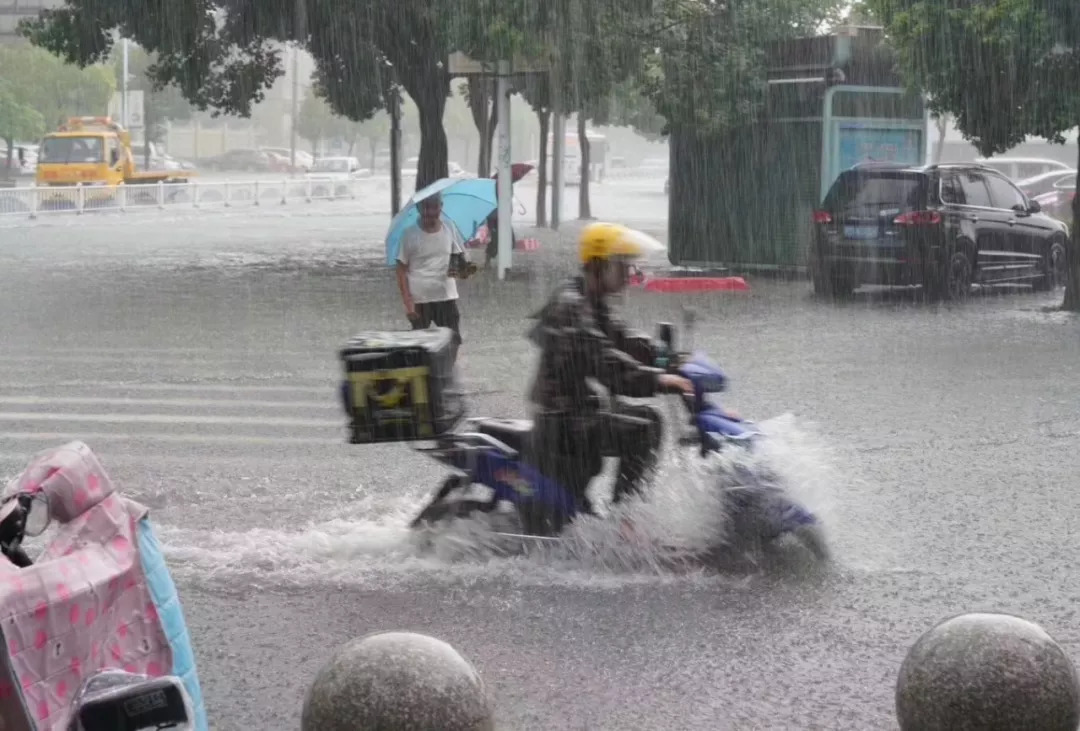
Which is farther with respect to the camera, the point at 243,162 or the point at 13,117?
the point at 243,162

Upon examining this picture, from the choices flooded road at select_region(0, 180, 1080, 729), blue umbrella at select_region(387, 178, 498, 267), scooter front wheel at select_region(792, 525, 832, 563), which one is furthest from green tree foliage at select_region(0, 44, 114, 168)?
scooter front wheel at select_region(792, 525, 832, 563)

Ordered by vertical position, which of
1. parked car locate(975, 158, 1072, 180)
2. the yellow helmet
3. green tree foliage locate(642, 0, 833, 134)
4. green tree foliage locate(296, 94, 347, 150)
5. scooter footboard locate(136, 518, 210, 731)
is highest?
green tree foliage locate(296, 94, 347, 150)

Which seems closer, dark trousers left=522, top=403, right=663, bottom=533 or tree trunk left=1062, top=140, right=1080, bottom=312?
dark trousers left=522, top=403, right=663, bottom=533

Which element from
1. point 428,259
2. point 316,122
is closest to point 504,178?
point 428,259

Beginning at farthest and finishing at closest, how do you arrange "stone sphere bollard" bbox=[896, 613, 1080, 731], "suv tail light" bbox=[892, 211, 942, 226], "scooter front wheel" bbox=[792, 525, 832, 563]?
"suv tail light" bbox=[892, 211, 942, 226] < "scooter front wheel" bbox=[792, 525, 832, 563] < "stone sphere bollard" bbox=[896, 613, 1080, 731]

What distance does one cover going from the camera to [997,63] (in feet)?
56.1

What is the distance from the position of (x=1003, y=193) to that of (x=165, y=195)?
92.2 feet

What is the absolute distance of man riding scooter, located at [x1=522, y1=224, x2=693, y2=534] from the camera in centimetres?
661

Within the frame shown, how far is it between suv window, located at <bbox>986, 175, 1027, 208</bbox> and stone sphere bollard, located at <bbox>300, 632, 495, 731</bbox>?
17.0 m

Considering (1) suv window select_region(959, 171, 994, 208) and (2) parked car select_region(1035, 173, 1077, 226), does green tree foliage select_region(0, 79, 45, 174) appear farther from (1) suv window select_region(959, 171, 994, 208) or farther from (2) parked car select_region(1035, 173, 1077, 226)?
(1) suv window select_region(959, 171, 994, 208)

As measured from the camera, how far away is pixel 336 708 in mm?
4070

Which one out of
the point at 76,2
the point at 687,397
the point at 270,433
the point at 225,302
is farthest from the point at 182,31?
the point at 687,397

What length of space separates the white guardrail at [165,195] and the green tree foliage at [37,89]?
1300 centimetres

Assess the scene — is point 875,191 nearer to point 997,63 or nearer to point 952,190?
point 952,190
